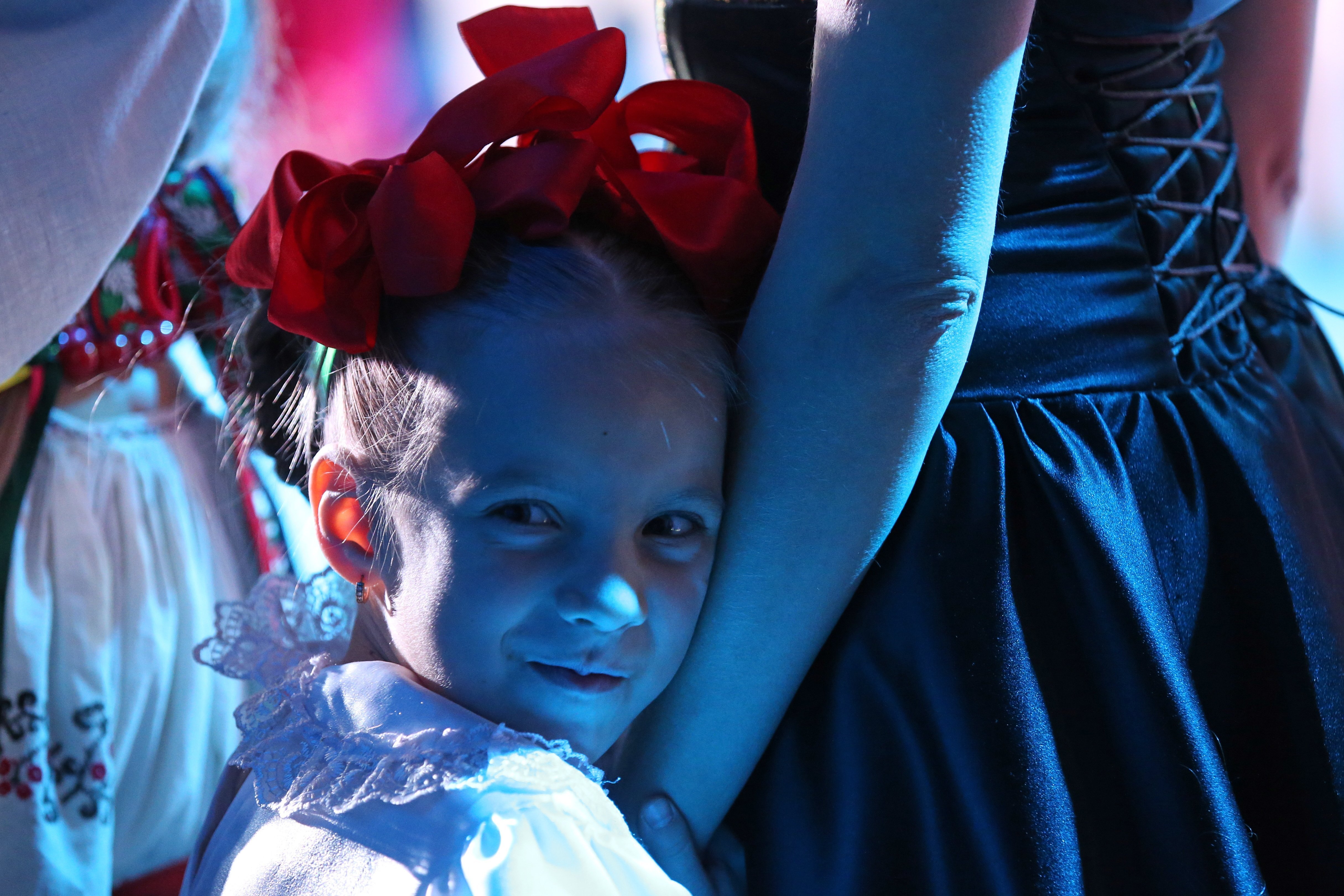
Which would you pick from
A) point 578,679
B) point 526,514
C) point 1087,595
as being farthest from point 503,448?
point 1087,595

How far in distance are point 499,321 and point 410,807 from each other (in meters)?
0.29

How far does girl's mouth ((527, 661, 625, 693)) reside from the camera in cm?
62

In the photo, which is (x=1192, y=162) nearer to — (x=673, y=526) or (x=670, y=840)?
(x=673, y=526)

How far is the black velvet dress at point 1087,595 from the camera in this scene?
57cm

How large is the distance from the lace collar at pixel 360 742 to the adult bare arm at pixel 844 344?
0.10 metres

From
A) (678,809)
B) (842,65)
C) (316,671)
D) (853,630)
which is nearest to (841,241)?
(842,65)

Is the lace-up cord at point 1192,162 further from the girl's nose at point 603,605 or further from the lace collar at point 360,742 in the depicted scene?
the lace collar at point 360,742

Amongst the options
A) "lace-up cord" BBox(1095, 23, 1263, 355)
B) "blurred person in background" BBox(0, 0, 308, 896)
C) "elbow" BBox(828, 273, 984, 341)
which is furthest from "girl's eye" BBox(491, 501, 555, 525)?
"blurred person in background" BBox(0, 0, 308, 896)

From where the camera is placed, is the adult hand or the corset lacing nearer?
the adult hand

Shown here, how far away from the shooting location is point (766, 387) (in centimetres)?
59

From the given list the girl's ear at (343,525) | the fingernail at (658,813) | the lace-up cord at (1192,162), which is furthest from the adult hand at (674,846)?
the lace-up cord at (1192,162)

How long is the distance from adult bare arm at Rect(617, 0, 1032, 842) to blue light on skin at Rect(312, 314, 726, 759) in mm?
29

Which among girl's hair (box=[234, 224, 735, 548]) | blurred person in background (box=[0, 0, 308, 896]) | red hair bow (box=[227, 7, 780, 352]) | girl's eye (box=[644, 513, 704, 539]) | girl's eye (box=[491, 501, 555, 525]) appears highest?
red hair bow (box=[227, 7, 780, 352])

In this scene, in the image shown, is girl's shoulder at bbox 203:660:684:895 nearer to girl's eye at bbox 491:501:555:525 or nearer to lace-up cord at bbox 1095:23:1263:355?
girl's eye at bbox 491:501:555:525
